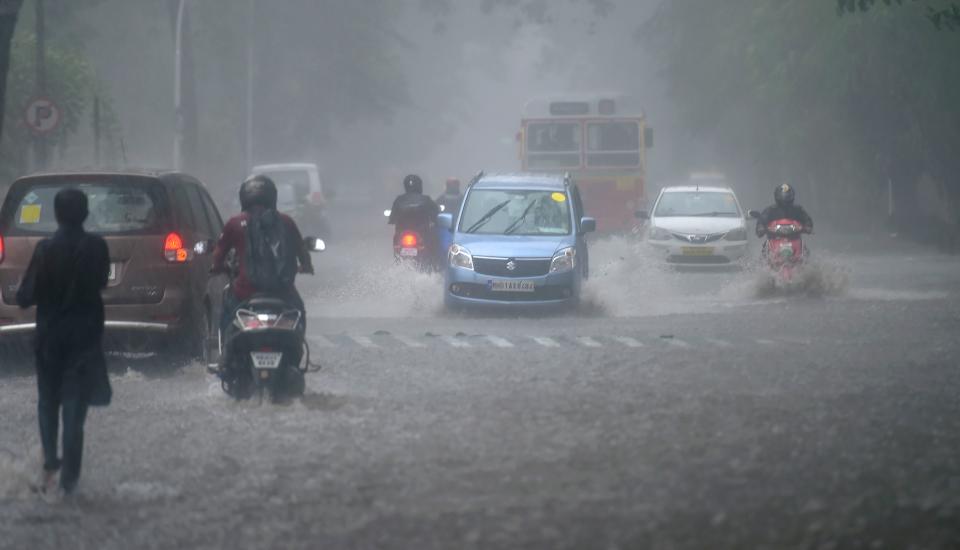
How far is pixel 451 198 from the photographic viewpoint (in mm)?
26625

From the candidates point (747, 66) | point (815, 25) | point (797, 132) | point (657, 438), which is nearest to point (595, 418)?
point (657, 438)

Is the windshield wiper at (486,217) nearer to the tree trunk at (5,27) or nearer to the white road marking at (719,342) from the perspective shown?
the white road marking at (719,342)

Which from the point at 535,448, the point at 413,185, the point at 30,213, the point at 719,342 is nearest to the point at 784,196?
the point at 413,185

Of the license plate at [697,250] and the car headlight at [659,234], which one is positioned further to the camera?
the car headlight at [659,234]

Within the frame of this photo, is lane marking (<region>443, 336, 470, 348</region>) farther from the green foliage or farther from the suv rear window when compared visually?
the green foliage

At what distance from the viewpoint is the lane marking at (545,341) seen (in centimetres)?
1758

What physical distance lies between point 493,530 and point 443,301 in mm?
14276

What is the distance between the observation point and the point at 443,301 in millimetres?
22266

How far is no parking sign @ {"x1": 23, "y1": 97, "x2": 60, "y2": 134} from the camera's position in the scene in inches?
1141

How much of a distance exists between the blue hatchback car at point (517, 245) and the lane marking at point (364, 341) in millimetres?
3002

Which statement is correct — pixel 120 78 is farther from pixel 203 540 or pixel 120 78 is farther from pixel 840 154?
pixel 203 540

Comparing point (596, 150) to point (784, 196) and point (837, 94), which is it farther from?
point (784, 196)

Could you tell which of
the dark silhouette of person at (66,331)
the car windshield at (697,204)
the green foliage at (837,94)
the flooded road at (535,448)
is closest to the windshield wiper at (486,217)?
the flooded road at (535,448)

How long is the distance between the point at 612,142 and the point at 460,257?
16151 millimetres
